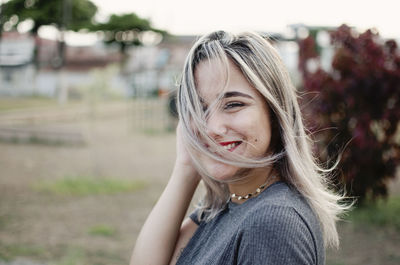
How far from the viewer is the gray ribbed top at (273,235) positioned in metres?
1.04

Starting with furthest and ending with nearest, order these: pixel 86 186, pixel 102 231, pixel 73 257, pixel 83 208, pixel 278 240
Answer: pixel 86 186 → pixel 83 208 → pixel 102 231 → pixel 73 257 → pixel 278 240

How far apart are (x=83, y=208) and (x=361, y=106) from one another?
3701 mm

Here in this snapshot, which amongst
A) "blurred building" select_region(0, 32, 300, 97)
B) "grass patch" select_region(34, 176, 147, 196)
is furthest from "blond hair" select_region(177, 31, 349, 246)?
"blurred building" select_region(0, 32, 300, 97)

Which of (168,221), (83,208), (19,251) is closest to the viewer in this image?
(168,221)

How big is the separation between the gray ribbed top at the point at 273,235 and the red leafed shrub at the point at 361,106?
3.31 meters

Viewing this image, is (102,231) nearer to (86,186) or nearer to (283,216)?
(86,186)

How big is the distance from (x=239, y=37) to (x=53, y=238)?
381 centimetres

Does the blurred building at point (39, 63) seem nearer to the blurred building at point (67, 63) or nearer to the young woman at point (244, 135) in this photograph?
the blurred building at point (67, 63)

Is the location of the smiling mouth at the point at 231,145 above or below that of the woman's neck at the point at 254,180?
above

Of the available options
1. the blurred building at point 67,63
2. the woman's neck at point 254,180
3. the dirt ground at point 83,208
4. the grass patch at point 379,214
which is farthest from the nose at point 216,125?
the blurred building at point 67,63

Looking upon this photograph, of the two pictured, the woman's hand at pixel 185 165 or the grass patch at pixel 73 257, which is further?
the grass patch at pixel 73 257

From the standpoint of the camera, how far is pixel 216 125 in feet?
4.43

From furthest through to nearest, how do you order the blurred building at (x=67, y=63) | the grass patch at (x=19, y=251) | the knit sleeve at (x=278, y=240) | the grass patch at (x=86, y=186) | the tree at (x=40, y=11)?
1. the blurred building at (x=67, y=63)
2. the tree at (x=40, y=11)
3. the grass patch at (x=86, y=186)
4. the grass patch at (x=19, y=251)
5. the knit sleeve at (x=278, y=240)

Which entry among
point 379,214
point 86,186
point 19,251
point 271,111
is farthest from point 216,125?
point 86,186
